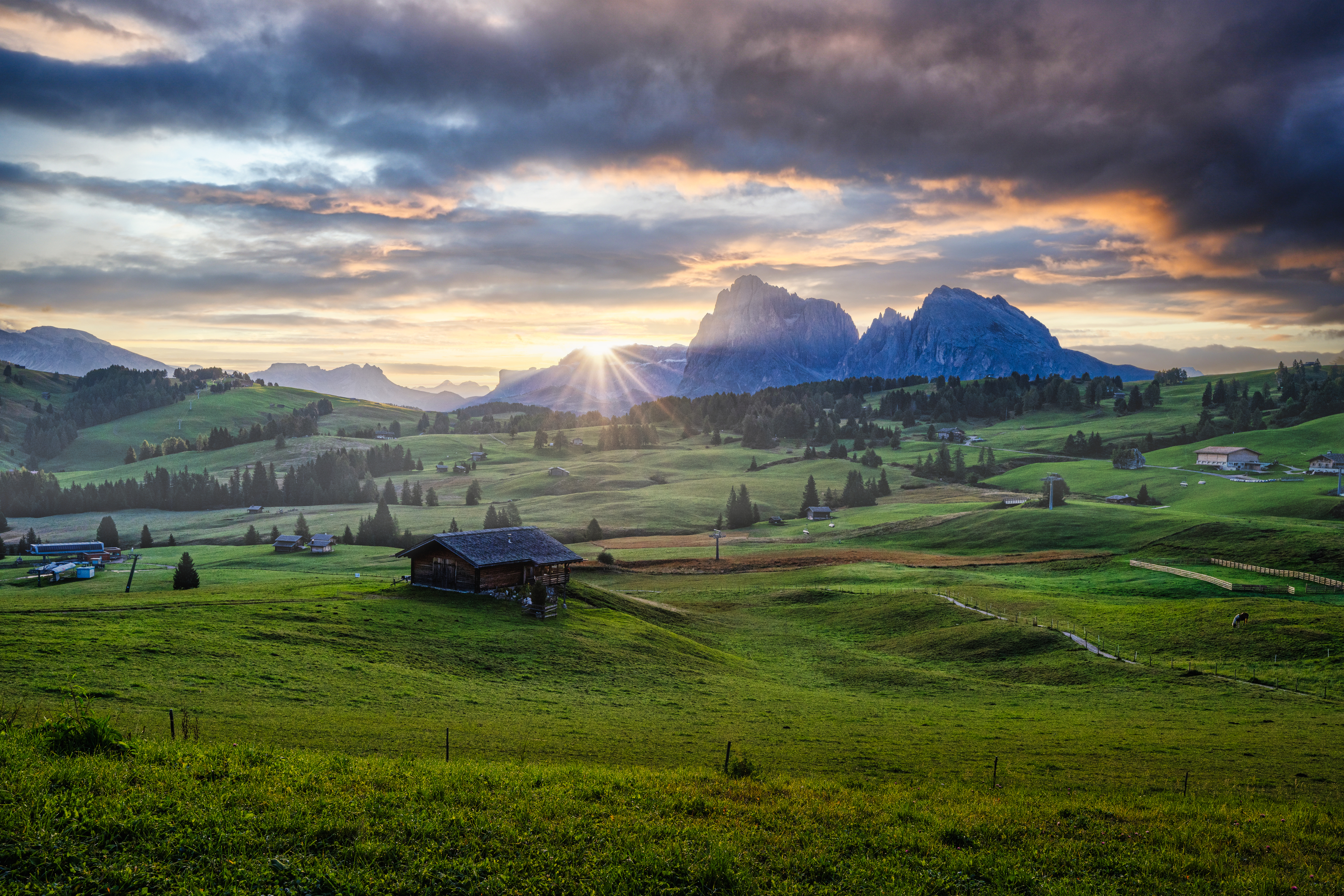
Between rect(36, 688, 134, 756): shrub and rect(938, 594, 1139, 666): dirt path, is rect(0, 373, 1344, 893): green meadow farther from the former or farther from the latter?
rect(938, 594, 1139, 666): dirt path

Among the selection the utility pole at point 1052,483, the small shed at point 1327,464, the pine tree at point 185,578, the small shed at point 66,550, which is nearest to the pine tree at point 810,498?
the utility pole at point 1052,483

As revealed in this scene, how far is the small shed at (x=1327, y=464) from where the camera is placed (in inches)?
6535

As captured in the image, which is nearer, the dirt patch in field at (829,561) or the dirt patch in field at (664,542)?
the dirt patch in field at (829,561)

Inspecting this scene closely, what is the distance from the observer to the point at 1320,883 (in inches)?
511

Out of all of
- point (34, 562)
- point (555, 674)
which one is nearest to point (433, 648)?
point (555, 674)

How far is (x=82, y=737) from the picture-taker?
15.2 m

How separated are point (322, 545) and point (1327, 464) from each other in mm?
223789

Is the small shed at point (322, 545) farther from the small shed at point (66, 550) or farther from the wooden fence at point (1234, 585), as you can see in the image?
the wooden fence at point (1234, 585)

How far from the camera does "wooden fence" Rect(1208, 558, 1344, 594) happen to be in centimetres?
6712

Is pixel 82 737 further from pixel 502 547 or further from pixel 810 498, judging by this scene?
pixel 810 498

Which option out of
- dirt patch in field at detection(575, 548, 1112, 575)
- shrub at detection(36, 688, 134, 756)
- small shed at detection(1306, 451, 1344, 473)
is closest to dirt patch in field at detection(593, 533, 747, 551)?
dirt patch in field at detection(575, 548, 1112, 575)

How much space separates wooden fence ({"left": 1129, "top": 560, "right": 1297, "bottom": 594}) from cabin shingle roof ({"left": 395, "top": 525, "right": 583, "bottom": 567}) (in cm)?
6464

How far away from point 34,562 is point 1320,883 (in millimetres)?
152811

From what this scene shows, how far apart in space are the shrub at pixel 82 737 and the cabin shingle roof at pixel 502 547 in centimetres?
4480
